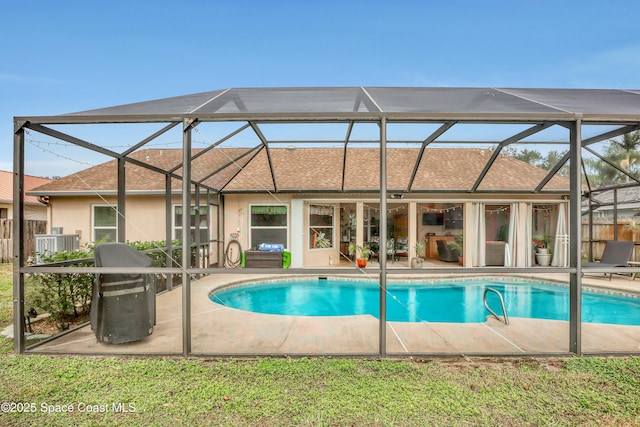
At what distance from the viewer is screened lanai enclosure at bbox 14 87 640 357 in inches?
156

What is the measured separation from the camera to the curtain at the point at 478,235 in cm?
1167

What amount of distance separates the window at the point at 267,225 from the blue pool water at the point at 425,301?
1.93 meters

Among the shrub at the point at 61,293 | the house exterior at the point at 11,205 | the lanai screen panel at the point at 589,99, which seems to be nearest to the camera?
the lanai screen panel at the point at 589,99

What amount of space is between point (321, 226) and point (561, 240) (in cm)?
797

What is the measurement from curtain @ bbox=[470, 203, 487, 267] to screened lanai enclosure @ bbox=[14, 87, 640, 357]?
7 centimetres

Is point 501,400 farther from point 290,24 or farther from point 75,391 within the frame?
point 290,24

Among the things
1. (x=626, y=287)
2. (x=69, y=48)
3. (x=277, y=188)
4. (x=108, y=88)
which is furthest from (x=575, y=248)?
(x=108, y=88)

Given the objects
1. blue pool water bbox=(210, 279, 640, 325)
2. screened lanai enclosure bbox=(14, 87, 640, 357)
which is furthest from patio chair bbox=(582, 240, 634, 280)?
blue pool water bbox=(210, 279, 640, 325)

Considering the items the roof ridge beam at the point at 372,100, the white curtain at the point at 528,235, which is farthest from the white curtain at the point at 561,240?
the roof ridge beam at the point at 372,100

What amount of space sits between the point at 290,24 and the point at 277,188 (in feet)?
17.5

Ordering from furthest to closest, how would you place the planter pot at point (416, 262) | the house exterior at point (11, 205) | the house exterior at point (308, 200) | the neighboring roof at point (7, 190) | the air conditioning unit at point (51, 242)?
the house exterior at point (11, 205) < the neighboring roof at point (7, 190) < the planter pot at point (416, 262) < the house exterior at point (308, 200) < the air conditioning unit at point (51, 242)

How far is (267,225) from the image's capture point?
11453 millimetres

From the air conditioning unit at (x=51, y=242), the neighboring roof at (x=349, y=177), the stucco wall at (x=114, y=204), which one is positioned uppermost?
the neighboring roof at (x=349, y=177)

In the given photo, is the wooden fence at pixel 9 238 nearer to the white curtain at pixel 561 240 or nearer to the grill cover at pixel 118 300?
the grill cover at pixel 118 300
